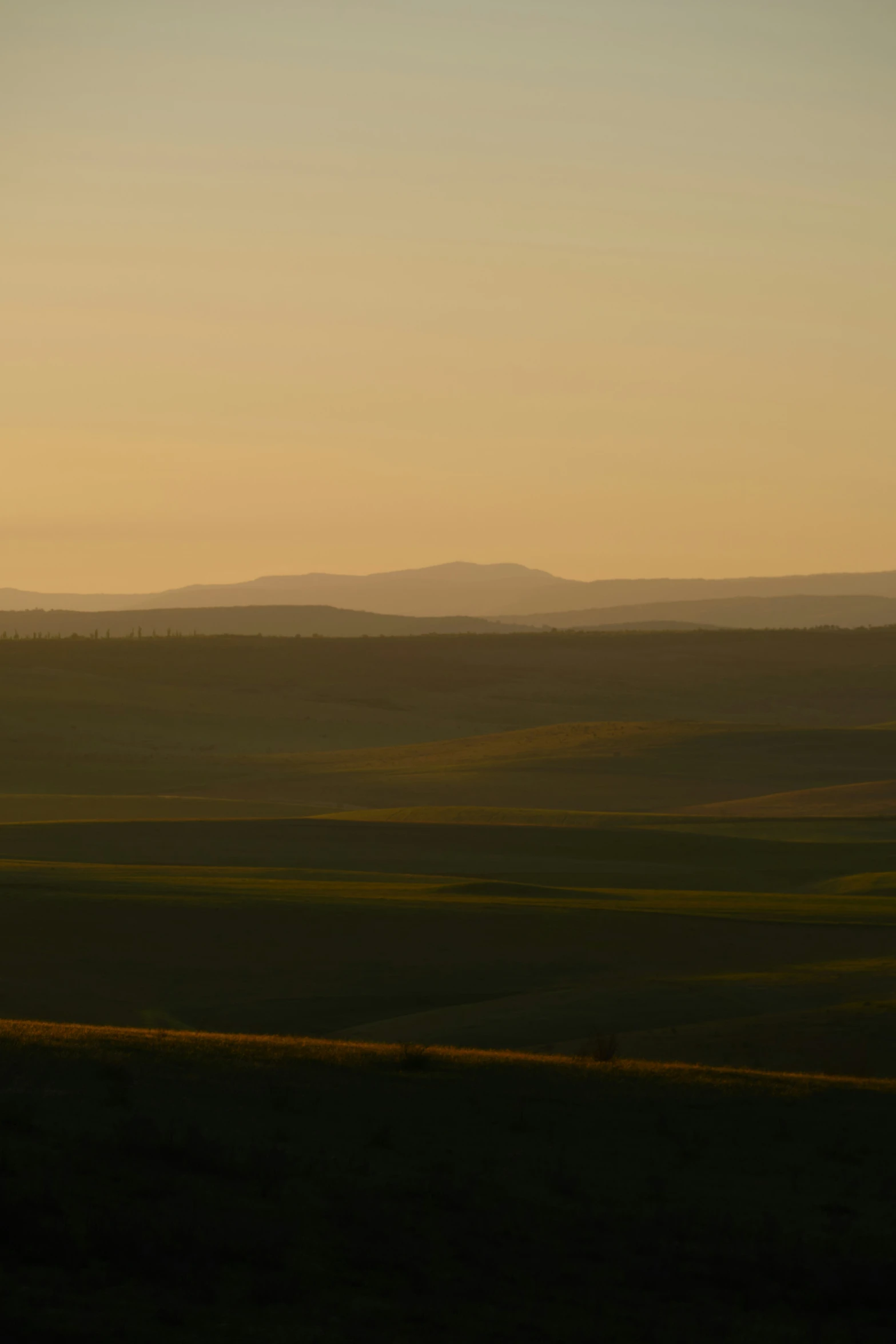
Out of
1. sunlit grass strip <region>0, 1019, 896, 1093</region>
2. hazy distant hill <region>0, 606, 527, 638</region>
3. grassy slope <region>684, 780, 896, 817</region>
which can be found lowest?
grassy slope <region>684, 780, 896, 817</region>

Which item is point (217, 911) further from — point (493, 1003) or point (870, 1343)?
point (870, 1343)

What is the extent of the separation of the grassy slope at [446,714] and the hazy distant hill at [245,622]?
70.4m

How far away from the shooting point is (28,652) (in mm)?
68125

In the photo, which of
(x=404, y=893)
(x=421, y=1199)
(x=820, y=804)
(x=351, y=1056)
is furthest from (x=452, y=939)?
(x=820, y=804)

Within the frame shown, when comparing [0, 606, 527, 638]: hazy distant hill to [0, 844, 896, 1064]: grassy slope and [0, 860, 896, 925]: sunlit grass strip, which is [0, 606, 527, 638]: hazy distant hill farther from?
[0, 844, 896, 1064]: grassy slope

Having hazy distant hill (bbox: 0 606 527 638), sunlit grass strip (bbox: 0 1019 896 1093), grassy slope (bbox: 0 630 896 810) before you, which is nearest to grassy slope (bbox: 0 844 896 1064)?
sunlit grass strip (bbox: 0 1019 896 1093)

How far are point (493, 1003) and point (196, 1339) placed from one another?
29.6 feet

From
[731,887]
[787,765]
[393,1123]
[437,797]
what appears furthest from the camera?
[787,765]

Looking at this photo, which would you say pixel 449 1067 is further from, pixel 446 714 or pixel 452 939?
pixel 446 714

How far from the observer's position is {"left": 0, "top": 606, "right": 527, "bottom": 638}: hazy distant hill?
488 ft

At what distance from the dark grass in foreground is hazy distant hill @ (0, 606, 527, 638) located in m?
136

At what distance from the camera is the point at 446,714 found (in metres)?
62.1

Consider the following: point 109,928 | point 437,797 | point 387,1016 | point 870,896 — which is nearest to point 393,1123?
point 387,1016

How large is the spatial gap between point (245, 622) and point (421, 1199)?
159 meters
